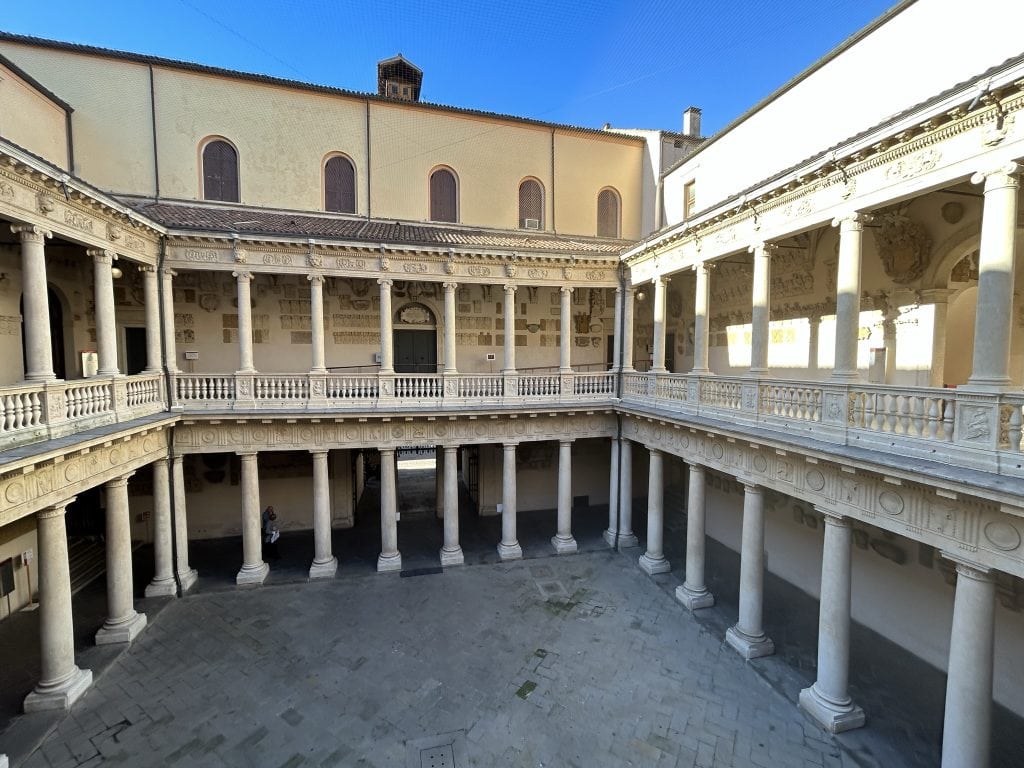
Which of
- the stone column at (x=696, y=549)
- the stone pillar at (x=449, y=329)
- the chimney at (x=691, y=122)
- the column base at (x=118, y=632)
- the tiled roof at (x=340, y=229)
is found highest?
the chimney at (x=691, y=122)

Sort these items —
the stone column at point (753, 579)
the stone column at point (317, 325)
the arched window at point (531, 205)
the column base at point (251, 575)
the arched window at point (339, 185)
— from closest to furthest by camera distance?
the stone column at point (753, 579)
the column base at point (251, 575)
the stone column at point (317, 325)
the arched window at point (339, 185)
the arched window at point (531, 205)

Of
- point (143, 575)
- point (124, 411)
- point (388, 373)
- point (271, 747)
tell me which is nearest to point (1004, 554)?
point (271, 747)

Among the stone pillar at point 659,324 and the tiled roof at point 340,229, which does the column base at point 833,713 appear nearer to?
the stone pillar at point 659,324

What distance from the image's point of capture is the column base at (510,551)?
14.6m

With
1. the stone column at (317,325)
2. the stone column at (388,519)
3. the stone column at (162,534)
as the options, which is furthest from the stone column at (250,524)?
the stone column at (388,519)

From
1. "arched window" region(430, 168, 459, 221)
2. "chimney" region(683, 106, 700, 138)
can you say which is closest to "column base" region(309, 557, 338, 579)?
"arched window" region(430, 168, 459, 221)

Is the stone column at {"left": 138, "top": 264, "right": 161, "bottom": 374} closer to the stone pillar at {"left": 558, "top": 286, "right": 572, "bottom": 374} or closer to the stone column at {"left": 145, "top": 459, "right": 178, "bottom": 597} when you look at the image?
the stone column at {"left": 145, "top": 459, "right": 178, "bottom": 597}

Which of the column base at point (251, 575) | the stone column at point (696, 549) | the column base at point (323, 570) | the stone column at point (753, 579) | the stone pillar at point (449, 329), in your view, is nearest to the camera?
the stone column at point (753, 579)

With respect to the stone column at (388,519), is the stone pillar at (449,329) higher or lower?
higher

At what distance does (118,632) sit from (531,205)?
689 inches

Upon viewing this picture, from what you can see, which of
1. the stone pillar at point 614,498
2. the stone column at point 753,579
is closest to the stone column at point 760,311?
the stone column at point 753,579

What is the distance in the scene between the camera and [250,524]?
13.0 m

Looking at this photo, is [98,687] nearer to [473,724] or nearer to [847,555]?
[473,724]

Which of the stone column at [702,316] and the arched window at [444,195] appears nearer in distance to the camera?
the stone column at [702,316]
